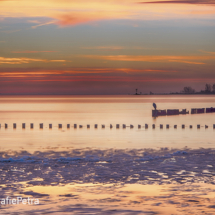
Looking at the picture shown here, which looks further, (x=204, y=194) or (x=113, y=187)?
(x=113, y=187)

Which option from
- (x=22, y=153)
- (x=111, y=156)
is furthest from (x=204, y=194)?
(x=22, y=153)

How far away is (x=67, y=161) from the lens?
54.4ft

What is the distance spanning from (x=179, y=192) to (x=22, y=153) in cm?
1156

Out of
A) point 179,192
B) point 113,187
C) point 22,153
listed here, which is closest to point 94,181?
point 113,187

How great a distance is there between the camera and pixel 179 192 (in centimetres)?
1120

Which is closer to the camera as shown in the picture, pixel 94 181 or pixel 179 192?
pixel 179 192

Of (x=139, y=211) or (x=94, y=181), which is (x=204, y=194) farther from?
(x=94, y=181)

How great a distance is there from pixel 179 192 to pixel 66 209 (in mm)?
3572

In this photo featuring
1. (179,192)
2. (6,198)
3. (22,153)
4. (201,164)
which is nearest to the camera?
(6,198)

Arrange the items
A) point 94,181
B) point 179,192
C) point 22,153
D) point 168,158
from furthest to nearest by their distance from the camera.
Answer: point 22,153, point 168,158, point 94,181, point 179,192

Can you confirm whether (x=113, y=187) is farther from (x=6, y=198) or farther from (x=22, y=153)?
(x=22, y=153)

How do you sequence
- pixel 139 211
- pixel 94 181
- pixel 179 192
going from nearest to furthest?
pixel 139 211 → pixel 179 192 → pixel 94 181

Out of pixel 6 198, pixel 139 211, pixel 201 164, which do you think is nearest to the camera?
A: pixel 139 211

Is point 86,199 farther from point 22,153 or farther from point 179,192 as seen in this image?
point 22,153
